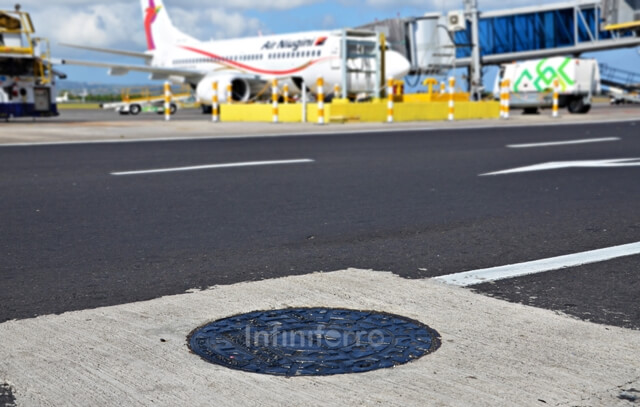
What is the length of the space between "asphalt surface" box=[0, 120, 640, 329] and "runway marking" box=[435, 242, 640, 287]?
9cm

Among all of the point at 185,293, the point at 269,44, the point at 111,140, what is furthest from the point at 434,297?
the point at 269,44

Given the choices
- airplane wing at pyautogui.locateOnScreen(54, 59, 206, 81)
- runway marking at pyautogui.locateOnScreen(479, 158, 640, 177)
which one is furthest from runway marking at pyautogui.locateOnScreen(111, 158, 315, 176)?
airplane wing at pyautogui.locateOnScreen(54, 59, 206, 81)

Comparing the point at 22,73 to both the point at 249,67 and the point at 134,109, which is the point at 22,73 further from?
the point at 134,109

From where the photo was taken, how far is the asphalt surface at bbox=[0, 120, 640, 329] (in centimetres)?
340

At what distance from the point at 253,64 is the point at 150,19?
12243 millimetres

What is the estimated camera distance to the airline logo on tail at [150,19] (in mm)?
41438

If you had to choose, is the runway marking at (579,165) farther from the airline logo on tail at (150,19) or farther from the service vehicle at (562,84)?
the airline logo on tail at (150,19)

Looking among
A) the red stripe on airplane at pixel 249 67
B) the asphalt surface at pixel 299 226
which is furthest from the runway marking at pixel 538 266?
the red stripe on airplane at pixel 249 67

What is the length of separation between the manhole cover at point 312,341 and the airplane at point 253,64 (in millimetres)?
24188

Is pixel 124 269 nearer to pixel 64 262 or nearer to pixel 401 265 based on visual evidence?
pixel 64 262

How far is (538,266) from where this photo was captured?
3785 mm

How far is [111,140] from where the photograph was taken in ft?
42.7

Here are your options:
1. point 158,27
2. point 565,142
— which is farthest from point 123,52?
point 565,142

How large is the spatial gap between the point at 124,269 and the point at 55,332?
3.49 ft
